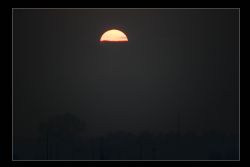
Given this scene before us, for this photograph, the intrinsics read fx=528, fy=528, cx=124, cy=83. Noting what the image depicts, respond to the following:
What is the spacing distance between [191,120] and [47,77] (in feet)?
18.1

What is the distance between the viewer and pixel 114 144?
1677 centimetres

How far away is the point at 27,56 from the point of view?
18.0m

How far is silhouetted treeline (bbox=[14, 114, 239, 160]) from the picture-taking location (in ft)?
54.0

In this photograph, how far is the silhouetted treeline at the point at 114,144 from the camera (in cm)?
1645

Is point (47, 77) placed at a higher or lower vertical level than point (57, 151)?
higher

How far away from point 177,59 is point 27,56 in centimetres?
519

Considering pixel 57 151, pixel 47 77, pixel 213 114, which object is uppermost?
pixel 47 77

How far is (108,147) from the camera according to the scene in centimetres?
1672

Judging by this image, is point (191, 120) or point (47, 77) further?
point (47, 77)
